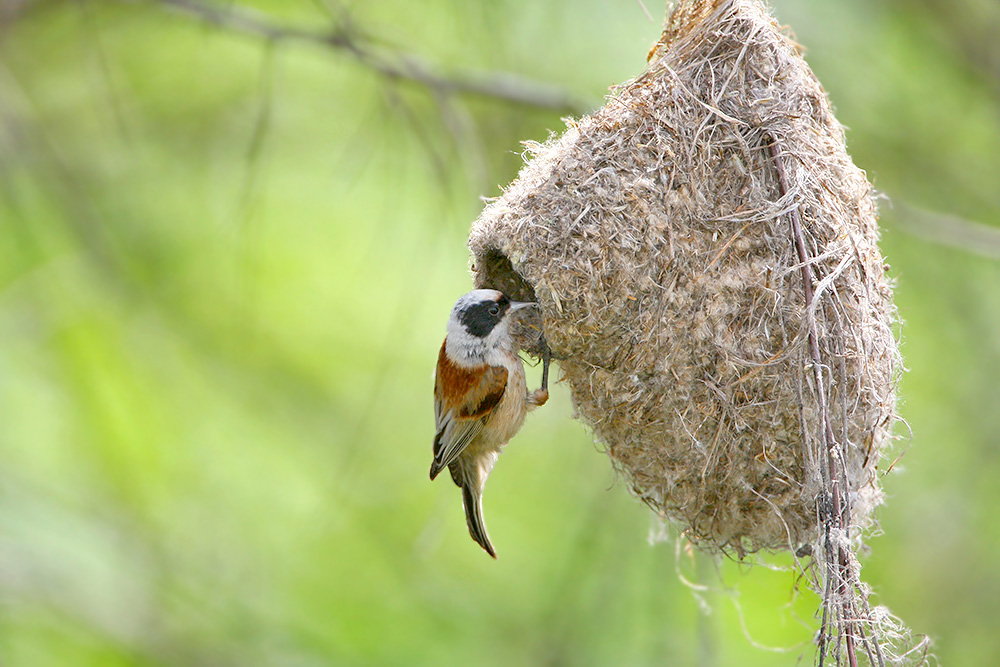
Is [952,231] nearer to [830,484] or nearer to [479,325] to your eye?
[830,484]

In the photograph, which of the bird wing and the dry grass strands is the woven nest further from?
the bird wing

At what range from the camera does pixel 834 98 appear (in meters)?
4.90

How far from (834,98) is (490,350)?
2.74 metres

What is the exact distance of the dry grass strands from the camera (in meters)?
2.91

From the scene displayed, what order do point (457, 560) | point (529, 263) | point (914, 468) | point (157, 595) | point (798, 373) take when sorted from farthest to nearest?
point (457, 560) → point (914, 468) → point (157, 595) → point (529, 263) → point (798, 373)

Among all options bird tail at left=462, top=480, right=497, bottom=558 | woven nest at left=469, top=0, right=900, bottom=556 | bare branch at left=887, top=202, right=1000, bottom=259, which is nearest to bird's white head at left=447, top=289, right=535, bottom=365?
woven nest at left=469, top=0, right=900, bottom=556

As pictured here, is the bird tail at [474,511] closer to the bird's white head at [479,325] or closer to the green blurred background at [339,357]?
the green blurred background at [339,357]

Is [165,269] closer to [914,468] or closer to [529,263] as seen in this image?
[529,263]

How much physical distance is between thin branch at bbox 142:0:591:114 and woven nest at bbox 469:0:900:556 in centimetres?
111

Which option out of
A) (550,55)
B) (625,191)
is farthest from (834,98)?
(625,191)

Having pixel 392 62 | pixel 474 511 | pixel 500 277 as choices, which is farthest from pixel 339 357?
pixel 500 277

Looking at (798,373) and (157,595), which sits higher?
(798,373)

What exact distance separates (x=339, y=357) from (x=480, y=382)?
4.50 metres

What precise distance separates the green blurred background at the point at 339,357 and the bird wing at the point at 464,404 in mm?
605
